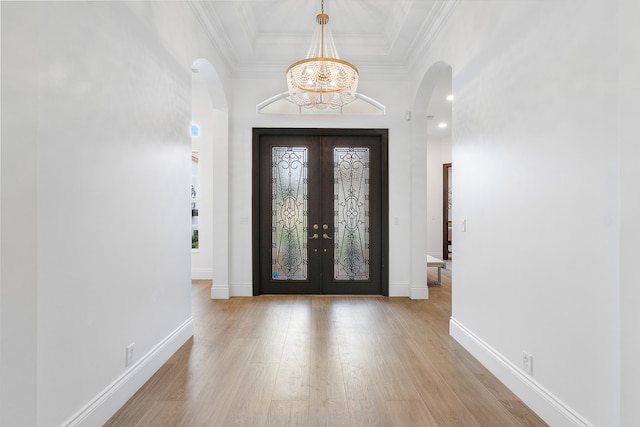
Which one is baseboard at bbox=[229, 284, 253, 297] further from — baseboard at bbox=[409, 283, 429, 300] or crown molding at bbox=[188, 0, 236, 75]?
crown molding at bbox=[188, 0, 236, 75]

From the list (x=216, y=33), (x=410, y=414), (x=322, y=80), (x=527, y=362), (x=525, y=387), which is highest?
(x=216, y=33)

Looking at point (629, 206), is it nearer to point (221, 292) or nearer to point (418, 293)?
point (418, 293)

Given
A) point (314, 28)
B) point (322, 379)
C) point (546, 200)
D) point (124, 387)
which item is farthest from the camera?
point (314, 28)

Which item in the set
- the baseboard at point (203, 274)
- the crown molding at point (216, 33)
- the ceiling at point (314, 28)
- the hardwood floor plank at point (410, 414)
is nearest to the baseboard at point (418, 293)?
the hardwood floor plank at point (410, 414)

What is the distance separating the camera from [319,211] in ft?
16.3

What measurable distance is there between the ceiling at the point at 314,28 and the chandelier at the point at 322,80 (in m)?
0.45

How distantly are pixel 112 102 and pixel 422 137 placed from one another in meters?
3.89

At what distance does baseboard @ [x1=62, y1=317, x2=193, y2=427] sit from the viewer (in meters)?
1.83

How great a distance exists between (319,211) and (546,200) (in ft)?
10.7

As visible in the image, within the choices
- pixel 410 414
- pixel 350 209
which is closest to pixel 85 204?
pixel 410 414

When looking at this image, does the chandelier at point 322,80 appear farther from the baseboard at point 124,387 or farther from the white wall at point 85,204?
the baseboard at point 124,387

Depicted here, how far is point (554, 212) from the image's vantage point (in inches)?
75.7

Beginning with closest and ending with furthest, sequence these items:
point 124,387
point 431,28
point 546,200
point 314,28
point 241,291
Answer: point 546,200
point 124,387
point 431,28
point 314,28
point 241,291

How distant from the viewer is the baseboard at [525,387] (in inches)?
72.2
